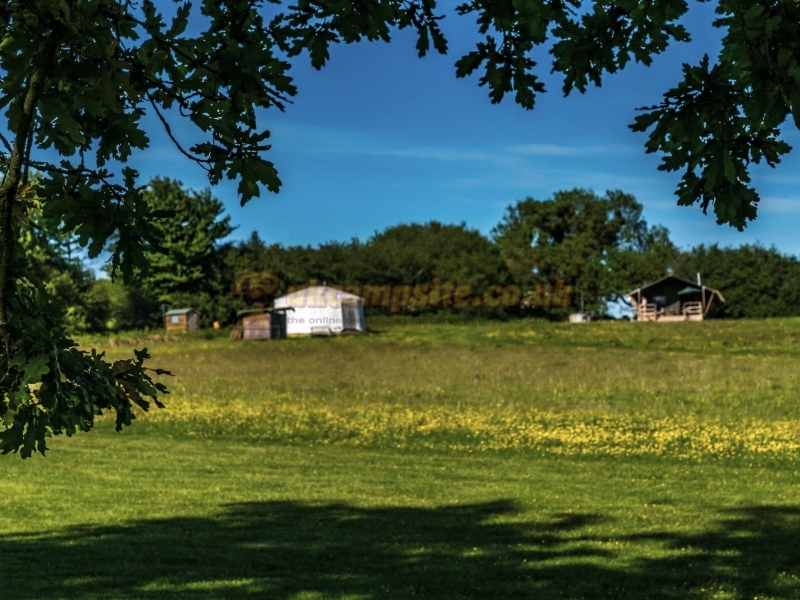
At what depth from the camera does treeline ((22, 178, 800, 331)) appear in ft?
265

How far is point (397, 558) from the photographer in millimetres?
10617

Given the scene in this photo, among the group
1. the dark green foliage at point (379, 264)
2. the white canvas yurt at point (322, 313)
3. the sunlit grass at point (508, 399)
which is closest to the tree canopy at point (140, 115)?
the sunlit grass at point (508, 399)

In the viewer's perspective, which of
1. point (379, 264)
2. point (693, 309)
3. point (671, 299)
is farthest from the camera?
point (379, 264)

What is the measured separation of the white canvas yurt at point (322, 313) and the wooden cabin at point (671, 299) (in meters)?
31.5

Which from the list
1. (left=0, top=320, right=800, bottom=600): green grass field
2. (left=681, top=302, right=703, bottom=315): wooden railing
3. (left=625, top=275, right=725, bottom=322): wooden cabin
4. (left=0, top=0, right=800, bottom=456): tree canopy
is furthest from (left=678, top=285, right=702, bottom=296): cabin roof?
(left=0, top=0, right=800, bottom=456): tree canopy

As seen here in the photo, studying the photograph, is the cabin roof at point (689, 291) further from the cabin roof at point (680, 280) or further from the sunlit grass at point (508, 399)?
the sunlit grass at point (508, 399)

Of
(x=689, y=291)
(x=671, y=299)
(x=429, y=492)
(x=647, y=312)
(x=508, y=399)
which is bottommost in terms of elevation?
(x=429, y=492)

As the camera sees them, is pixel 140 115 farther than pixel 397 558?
No

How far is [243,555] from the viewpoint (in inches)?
422

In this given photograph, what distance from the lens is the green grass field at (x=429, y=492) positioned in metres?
9.85

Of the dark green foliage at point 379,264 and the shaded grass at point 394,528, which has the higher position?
the dark green foliage at point 379,264

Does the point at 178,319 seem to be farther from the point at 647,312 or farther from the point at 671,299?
the point at 671,299

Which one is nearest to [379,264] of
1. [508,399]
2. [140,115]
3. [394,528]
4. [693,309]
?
[693,309]

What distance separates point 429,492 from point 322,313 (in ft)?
180
